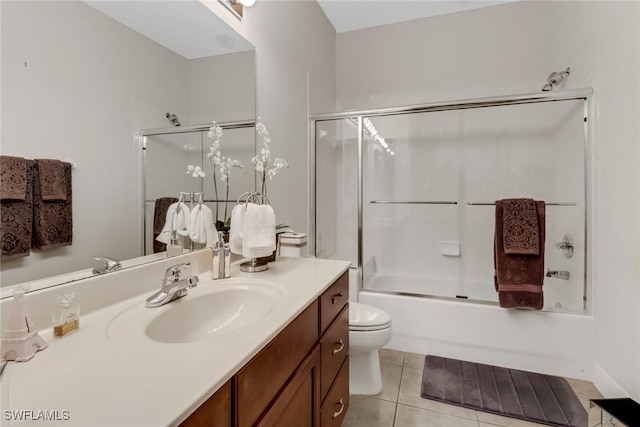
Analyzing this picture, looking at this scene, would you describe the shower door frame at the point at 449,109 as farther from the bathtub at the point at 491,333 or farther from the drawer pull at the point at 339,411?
the drawer pull at the point at 339,411

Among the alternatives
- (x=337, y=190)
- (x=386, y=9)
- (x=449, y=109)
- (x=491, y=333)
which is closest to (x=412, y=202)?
(x=337, y=190)

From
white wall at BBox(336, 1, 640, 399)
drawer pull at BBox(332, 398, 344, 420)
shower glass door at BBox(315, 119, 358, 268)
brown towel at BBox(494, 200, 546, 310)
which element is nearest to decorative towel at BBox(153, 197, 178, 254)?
drawer pull at BBox(332, 398, 344, 420)

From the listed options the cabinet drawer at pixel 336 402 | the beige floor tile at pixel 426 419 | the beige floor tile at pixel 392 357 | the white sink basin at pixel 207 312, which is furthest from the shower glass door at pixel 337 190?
the white sink basin at pixel 207 312

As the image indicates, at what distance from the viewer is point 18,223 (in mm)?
696

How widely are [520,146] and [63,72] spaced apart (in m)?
2.97

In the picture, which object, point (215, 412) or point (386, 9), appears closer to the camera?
point (215, 412)

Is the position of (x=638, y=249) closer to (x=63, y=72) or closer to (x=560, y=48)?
(x=560, y=48)

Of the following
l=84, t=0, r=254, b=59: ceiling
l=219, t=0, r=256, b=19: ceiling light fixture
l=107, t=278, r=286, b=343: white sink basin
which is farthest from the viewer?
l=219, t=0, r=256, b=19: ceiling light fixture

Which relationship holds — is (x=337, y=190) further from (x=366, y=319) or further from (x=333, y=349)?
(x=333, y=349)

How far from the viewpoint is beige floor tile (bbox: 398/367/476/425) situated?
158cm

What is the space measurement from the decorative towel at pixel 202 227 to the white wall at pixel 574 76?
2024 millimetres

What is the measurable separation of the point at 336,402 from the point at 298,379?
476 millimetres

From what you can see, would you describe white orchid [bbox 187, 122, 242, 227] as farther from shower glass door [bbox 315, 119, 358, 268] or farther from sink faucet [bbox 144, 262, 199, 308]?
shower glass door [bbox 315, 119, 358, 268]

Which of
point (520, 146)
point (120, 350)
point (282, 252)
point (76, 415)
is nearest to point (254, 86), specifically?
point (282, 252)
